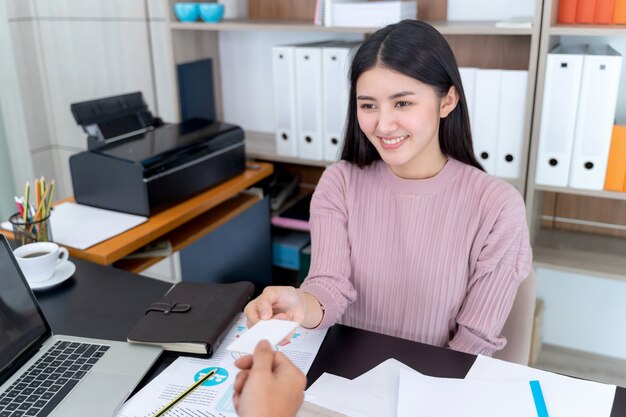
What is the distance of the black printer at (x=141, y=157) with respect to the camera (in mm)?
1783

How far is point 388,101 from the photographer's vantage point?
1247 mm

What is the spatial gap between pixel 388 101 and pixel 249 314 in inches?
20.8

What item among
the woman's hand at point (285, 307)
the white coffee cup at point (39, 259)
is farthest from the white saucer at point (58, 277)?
the woman's hand at point (285, 307)

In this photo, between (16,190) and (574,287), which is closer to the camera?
(574,287)

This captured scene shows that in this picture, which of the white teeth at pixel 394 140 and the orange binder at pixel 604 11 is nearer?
the white teeth at pixel 394 140

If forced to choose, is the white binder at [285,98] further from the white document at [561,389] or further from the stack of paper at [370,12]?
the white document at [561,389]

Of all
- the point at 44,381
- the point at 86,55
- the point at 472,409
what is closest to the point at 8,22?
the point at 86,55

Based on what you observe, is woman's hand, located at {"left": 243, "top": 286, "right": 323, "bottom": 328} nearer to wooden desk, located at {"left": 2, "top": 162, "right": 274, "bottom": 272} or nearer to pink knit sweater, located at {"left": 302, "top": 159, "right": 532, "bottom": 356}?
pink knit sweater, located at {"left": 302, "top": 159, "right": 532, "bottom": 356}

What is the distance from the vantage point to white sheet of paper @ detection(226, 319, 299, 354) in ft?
2.86

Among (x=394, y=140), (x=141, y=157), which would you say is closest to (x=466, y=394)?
(x=394, y=140)

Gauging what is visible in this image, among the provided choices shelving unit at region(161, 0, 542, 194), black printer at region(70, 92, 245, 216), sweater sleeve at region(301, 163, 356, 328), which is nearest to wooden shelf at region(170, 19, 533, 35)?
shelving unit at region(161, 0, 542, 194)

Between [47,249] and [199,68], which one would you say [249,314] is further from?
[199,68]

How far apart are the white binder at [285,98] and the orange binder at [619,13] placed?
1.01 m

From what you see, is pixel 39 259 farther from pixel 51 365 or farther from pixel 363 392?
pixel 363 392
